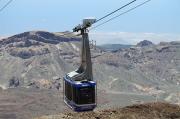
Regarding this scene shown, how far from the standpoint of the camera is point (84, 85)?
46.5 m

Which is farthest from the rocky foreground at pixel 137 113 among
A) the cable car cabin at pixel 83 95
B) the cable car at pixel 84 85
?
the cable car at pixel 84 85

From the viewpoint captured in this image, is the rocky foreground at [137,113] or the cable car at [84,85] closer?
the cable car at [84,85]

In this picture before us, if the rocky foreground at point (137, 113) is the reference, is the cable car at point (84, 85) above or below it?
above

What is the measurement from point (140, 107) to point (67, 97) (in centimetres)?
808

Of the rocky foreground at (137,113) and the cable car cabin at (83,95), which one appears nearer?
the cable car cabin at (83,95)

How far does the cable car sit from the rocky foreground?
3.45ft

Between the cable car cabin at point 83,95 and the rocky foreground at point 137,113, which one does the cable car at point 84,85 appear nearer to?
the cable car cabin at point 83,95

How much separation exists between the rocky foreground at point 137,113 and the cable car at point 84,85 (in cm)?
105

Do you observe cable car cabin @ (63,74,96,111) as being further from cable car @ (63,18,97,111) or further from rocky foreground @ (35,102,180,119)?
rocky foreground @ (35,102,180,119)

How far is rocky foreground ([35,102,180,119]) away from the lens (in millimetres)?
46750

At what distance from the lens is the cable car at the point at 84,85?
46.6 metres

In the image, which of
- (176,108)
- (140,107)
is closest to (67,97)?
(140,107)

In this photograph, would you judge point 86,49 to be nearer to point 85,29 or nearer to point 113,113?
point 85,29

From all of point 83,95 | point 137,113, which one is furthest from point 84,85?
point 137,113
